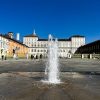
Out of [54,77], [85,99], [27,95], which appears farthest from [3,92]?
[54,77]

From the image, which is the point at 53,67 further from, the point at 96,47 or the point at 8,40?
the point at 96,47

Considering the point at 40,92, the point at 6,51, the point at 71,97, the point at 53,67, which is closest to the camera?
the point at 71,97

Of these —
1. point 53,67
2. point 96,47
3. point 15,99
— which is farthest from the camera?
point 96,47

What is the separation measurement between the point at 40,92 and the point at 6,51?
83.9m

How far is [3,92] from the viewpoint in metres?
9.76

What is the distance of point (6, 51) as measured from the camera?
302 feet

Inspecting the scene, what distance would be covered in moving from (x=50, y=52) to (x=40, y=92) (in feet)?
21.5

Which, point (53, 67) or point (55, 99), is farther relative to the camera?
point (53, 67)

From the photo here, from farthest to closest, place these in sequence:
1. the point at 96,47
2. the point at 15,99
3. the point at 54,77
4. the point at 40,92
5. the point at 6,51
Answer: the point at 96,47, the point at 6,51, the point at 54,77, the point at 40,92, the point at 15,99

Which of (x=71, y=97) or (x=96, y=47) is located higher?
(x=96, y=47)

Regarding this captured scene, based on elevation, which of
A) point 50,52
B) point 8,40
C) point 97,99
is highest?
point 8,40

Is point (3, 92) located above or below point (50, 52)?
below

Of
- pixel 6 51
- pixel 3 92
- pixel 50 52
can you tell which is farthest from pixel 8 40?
pixel 3 92

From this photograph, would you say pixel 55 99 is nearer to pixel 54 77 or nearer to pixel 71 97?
pixel 71 97
